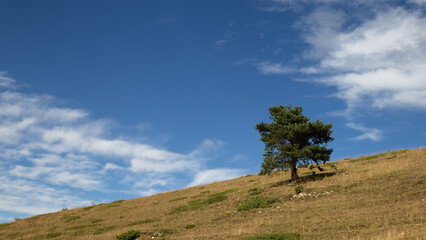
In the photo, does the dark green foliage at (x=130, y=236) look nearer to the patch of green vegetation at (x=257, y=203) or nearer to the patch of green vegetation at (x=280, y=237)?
the patch of green vegetation at (x=257, y=203)

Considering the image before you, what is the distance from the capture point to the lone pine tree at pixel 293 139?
104 ft

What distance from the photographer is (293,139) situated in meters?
33.6

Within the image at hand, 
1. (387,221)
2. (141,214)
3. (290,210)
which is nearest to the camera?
(387,221)

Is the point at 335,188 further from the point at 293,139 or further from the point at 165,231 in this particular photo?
the point at 165,231

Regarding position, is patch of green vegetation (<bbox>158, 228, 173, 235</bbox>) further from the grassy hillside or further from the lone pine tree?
the lone pine tree

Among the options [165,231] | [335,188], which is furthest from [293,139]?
[165,231]

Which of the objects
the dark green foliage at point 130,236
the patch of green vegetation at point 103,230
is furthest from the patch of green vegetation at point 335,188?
the patch of green vegetation at point 103,230

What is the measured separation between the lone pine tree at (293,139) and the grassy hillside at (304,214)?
8.19 ft

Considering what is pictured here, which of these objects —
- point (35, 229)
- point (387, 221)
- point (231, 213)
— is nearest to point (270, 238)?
point (387, 221)

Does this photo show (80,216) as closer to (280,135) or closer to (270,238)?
(280,135)

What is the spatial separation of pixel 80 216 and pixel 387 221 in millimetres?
38727

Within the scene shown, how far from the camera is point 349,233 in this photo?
15742 millimetres

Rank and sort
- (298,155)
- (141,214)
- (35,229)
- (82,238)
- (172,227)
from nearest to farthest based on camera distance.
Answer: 1. (172,227)
2. (82,238)
3. (298,155)
4. (141,214)
5. (35,229)

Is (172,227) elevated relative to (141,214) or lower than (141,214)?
lower
